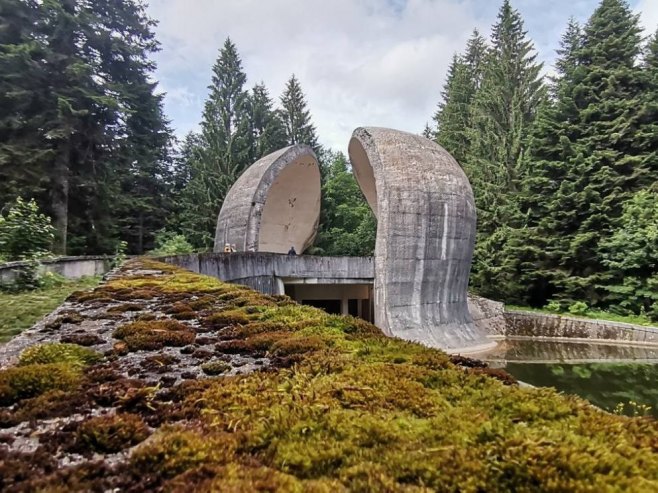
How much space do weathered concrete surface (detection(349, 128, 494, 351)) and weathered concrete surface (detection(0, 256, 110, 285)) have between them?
815cm

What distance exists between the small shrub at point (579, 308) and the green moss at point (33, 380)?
18.6 meters

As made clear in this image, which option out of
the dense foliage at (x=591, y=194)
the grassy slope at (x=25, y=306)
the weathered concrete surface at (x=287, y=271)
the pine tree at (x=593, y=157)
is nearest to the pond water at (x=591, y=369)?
the weathered concrete surface at (x=287, y=271)

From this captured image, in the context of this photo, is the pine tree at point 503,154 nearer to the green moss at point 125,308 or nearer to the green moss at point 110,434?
the green moss at point 125,308

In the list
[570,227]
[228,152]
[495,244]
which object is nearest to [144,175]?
[228,152]

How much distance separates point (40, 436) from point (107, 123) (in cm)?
2148

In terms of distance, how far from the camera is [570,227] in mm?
19062

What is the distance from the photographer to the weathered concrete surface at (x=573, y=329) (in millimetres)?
13875

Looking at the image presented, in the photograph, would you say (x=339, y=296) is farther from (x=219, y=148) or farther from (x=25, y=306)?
(x=219, y=148)

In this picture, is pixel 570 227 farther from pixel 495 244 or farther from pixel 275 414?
pixel 275 414

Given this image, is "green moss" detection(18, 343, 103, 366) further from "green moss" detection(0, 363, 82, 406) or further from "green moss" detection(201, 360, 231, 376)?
"green moss" detection(201, 360, 231, 376)

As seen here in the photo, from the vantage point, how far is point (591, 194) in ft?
58.6

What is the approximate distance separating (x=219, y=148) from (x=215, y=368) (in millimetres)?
29934

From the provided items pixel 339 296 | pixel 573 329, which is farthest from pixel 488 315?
pixel 339 296

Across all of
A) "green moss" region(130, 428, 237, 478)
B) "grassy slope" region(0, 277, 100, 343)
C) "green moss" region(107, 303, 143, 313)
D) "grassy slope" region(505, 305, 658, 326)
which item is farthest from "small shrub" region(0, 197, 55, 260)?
"grassy slope" region(505, 305, 658, 326)
